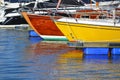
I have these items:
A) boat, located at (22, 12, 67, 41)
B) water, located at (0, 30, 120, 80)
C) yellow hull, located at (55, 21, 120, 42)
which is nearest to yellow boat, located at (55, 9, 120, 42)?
yellow hull, located at (55, 21, 120, 42)

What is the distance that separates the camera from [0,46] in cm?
3023

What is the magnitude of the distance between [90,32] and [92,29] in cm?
25

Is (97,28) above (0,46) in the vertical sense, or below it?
above

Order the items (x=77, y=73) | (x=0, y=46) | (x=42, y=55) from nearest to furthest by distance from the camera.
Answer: (x=77, y=73), (x=42, y=55), (x=0, y=46)

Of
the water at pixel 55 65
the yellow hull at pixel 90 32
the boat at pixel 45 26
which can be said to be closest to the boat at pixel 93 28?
the yellow hull at pixel 90 32

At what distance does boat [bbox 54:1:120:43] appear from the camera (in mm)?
25547

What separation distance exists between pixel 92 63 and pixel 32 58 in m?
3.41

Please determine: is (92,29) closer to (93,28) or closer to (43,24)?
(93,28)

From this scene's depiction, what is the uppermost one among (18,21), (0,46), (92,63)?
(92,63)

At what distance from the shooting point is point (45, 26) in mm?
33688

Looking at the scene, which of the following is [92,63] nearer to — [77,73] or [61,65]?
[61,65]

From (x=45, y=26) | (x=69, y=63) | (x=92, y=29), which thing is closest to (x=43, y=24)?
(x=45, y=26)

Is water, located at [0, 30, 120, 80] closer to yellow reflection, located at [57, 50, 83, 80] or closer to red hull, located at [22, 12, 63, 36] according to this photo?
yellow reflection, located at [57, 50, 83, 80]

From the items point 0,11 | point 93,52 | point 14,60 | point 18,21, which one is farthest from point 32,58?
point 0,11
